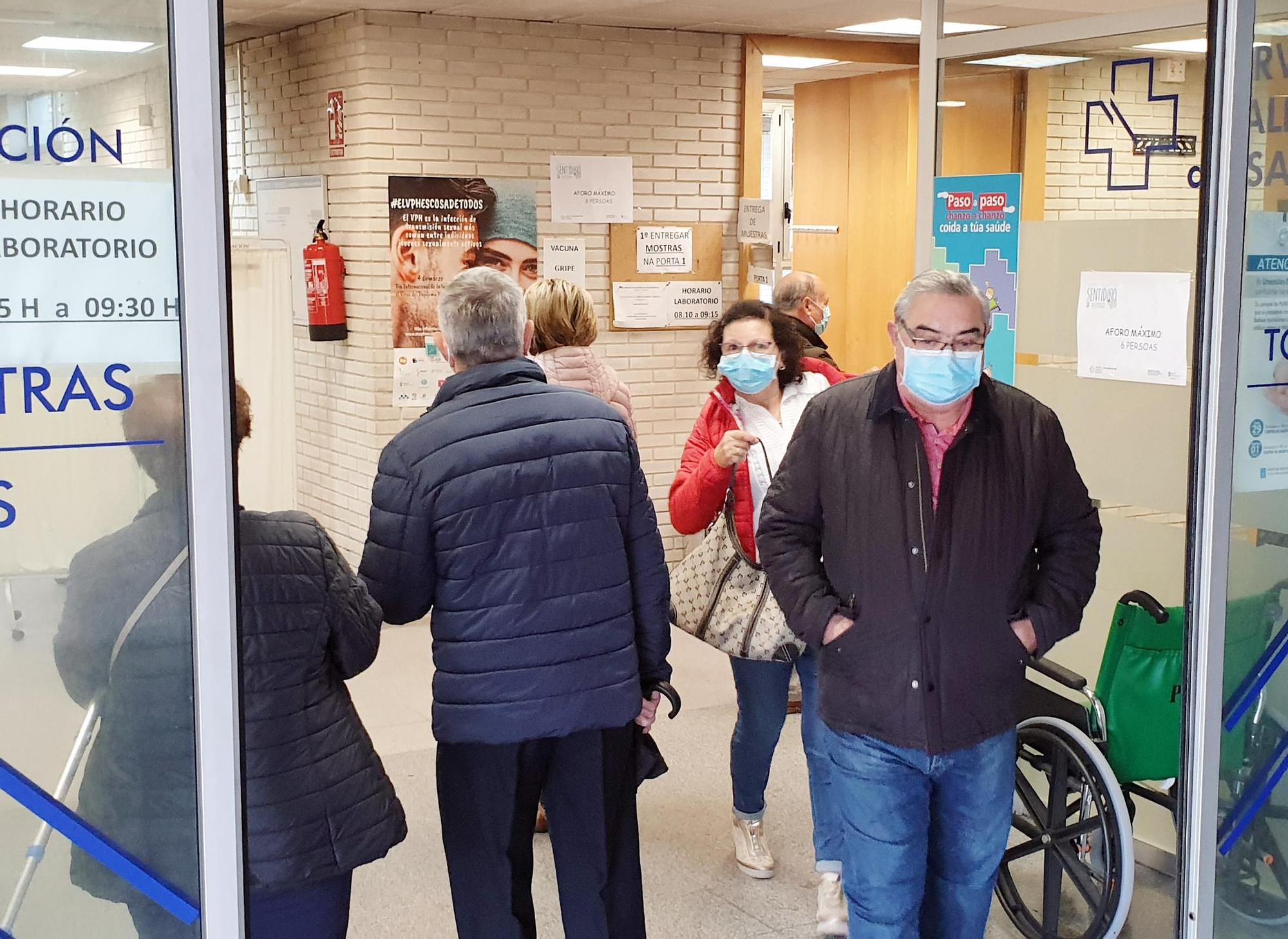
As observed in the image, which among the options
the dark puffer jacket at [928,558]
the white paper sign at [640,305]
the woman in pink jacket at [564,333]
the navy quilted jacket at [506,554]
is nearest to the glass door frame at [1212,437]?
the dark puffer jacket at [928,558]

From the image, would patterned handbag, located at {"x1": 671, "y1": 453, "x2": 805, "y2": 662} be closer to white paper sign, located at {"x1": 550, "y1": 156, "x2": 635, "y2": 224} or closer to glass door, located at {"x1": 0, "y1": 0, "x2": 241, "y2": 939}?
glass door, located at {"x1": 0, "y1": 0, "x2": 241, "y2": 939}

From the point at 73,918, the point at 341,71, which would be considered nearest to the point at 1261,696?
the point at 73,918

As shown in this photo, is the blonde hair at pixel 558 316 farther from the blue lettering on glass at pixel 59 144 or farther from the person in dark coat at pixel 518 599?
the blue lettering on glass at pixel 59 144

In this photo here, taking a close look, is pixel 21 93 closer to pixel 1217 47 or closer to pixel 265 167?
pixel 1217 47

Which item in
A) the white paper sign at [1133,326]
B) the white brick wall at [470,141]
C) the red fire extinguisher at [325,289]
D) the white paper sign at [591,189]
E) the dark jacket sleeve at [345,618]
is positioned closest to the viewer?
the dark jacket sleeve at [345,618]

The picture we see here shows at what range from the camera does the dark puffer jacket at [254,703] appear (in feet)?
5.56

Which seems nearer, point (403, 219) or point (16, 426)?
point (16, 426)

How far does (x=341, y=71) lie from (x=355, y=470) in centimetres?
200

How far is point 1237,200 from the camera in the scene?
6.70 feet

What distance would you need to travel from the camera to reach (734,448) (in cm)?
346

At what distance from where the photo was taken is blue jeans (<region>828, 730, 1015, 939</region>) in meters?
2.71

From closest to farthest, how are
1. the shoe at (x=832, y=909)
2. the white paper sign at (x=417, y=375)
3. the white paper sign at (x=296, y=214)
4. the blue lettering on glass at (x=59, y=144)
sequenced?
Result: the blue lettering on glass at (x=59, y=144), the shoe at (x=832, y=909), the white paper sign at (x=417, y=375), the white paper sign at (x=296, y=214)

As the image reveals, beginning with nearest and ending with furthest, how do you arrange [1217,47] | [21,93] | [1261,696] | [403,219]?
1. [21,93]
2. [1217,47]
3. [1261,696]
4. [403,219]

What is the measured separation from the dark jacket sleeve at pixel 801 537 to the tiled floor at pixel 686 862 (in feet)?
3.99
